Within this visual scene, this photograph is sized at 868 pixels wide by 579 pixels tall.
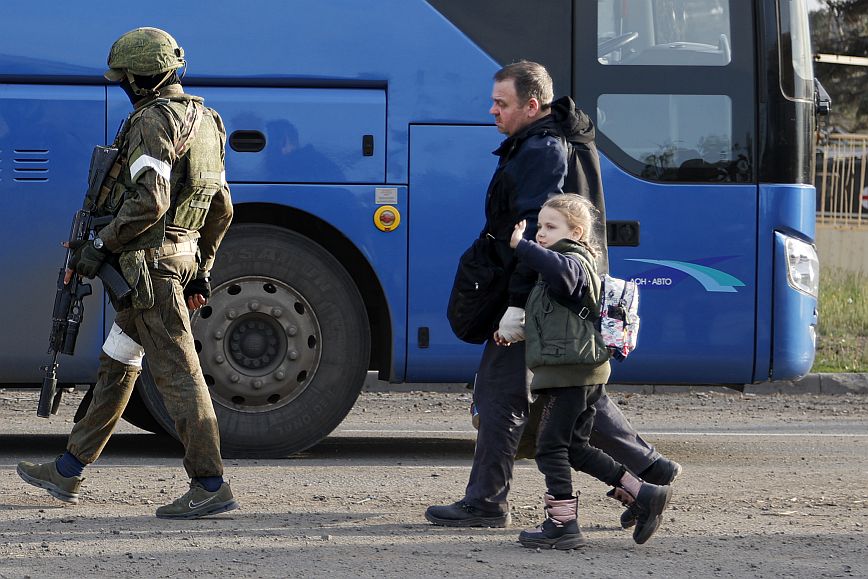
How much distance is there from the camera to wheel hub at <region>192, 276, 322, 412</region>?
712 centimetres

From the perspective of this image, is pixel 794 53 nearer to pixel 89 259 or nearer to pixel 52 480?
pixel 89 259

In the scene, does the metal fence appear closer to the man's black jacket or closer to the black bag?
the man's black jacket

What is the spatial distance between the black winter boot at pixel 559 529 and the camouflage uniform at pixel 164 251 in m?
1.27

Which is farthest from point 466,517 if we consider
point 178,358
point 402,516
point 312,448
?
point 312,448

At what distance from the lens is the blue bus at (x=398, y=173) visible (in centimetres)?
702

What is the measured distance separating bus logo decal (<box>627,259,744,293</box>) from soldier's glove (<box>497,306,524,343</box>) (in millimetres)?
2085

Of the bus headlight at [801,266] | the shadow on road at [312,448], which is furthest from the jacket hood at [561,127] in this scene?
the shadow on road at [312,448]

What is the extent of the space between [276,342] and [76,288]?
62.7 inches

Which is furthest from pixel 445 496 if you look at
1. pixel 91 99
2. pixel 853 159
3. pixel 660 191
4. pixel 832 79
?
pixel 832 79

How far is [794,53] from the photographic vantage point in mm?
7344

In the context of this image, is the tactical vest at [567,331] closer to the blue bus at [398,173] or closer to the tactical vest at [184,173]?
the tactical vest at [184,173]

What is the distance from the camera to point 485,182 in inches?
283

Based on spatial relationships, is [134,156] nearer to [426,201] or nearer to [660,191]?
[426,201]

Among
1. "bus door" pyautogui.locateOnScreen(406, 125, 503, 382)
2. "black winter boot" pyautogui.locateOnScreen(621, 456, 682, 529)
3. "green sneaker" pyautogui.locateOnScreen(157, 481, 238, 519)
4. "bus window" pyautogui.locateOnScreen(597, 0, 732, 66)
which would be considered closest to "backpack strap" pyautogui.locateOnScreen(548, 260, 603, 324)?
"black winter boot" pyautogui.locateOnScreen(621, 456, 682, 529)
